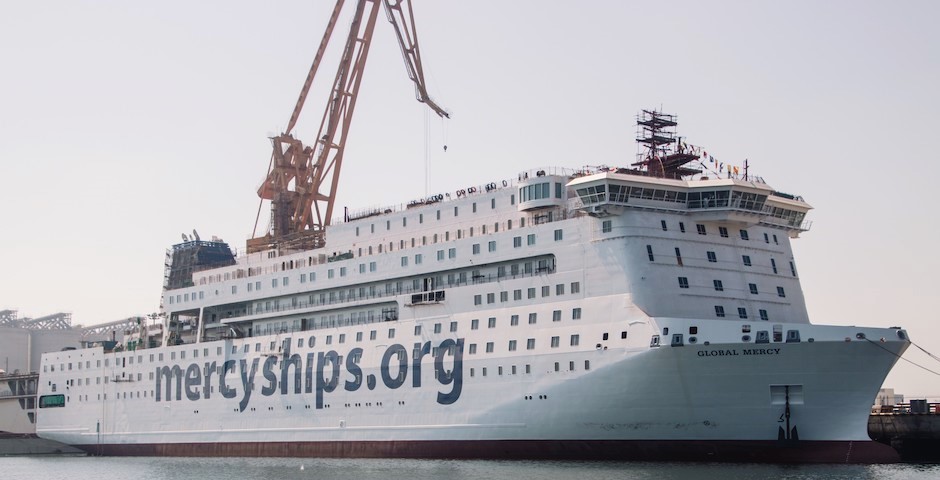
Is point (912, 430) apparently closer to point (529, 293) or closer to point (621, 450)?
point (621, 450)

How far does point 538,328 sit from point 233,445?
775 inches

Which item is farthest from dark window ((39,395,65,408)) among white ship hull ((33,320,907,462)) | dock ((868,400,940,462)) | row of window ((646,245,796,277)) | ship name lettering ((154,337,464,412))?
dock ((868,400,940,462))

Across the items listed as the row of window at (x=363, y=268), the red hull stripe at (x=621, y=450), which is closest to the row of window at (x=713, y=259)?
the row of window at (x=363, y=268)

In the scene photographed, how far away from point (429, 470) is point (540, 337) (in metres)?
6.48

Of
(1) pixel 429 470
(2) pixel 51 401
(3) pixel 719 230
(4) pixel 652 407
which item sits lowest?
(1) pixel 429 470

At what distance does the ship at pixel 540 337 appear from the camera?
37.0 meters

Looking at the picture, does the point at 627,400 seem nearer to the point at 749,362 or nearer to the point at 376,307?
the point at 749,362

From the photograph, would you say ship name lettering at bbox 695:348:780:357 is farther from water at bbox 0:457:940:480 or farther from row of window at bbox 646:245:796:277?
row of window at bbox 646:245:796:277

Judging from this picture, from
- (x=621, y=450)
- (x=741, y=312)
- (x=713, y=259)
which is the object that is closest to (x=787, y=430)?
(x=741, y=312)

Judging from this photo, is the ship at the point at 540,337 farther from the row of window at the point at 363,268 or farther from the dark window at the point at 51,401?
the dark window at the point at 51,401

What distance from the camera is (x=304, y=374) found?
50875 millimetres

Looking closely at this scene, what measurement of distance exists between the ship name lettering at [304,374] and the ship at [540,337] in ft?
0.33

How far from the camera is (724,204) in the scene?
41.4m

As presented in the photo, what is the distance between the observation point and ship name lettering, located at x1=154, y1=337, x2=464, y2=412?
1761 inches
